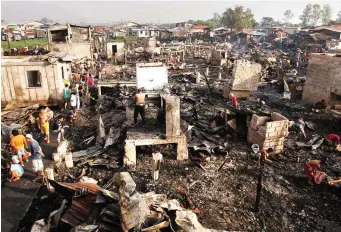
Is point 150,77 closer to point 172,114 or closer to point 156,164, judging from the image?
point 172,114

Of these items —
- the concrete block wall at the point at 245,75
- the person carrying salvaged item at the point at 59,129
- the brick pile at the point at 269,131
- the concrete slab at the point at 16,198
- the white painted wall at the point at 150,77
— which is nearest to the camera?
the concrete slab at the point at 16,198

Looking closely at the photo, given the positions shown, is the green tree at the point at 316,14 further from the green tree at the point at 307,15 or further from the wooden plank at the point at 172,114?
the wooden plank at the point at 172,114

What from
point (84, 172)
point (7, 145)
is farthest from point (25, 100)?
point (84, 172)

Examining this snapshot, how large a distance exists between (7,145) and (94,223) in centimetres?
695

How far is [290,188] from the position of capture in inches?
344

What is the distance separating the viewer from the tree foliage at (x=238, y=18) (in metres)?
72.8

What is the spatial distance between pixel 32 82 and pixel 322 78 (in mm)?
16263

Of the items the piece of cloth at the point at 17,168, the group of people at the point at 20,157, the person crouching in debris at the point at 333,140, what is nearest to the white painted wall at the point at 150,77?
the group of people at the point at 20,157

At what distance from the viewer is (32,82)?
1525 cm

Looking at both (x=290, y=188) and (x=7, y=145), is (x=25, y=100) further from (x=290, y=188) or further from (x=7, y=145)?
(x=290, y=188)

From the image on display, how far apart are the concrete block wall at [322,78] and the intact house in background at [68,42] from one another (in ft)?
68.0

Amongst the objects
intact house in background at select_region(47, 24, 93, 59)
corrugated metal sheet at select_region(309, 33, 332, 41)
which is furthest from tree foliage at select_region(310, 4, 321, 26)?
intact house in background at select_region(47, 24, 93, 59)

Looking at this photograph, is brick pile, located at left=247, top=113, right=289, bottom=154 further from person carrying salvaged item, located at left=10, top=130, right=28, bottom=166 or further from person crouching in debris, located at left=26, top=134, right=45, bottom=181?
person carrying salvaged item, located at left=10, top=130, right=28, bottom=166

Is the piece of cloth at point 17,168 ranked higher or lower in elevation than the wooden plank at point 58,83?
lower
